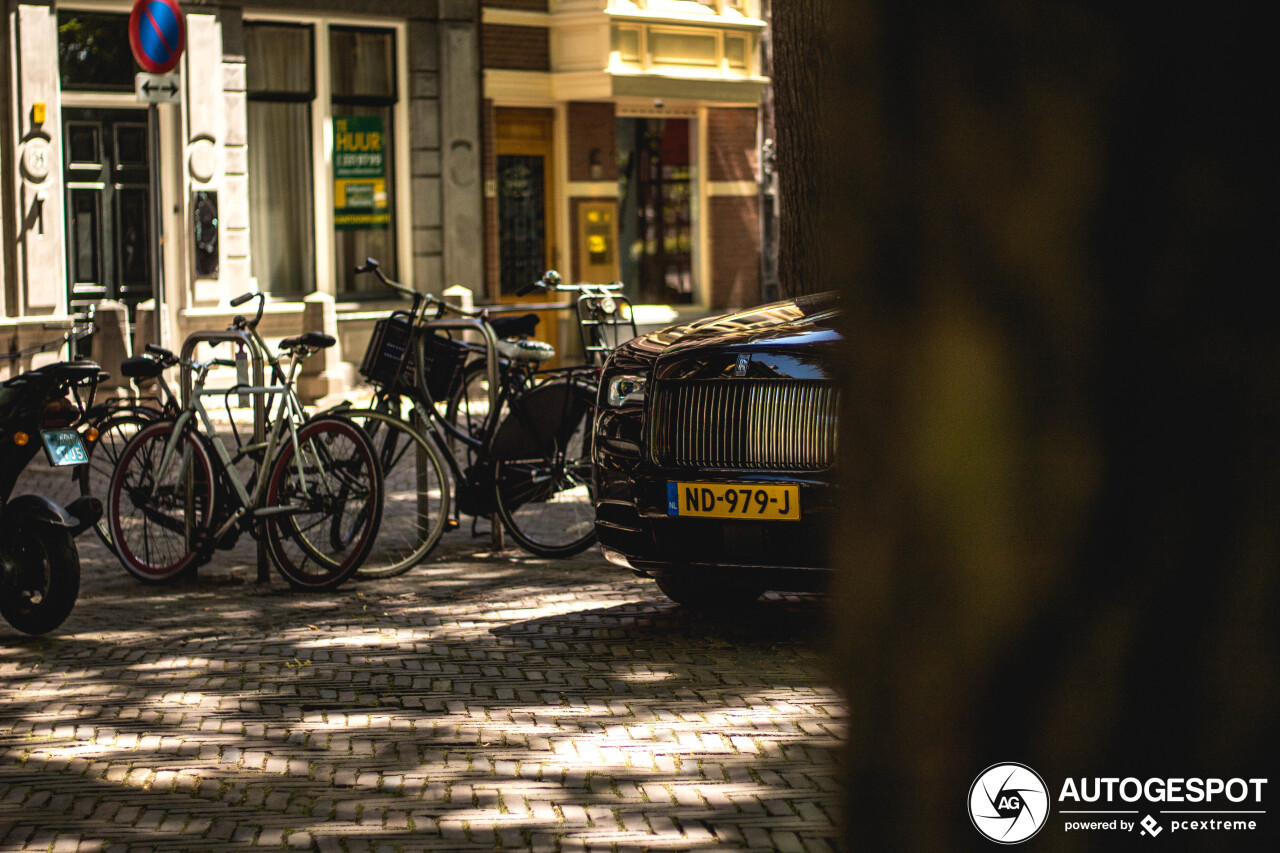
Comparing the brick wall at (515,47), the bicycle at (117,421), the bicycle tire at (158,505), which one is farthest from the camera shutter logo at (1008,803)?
the brick wall at (515,47)

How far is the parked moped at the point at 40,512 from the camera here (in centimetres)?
662

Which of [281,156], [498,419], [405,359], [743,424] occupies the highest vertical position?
[281,156]

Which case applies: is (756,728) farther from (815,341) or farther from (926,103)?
(926,103)

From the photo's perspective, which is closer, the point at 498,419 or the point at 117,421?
the point at 117,421

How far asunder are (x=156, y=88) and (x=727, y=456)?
6.66 m

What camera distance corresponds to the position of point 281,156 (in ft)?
64.4

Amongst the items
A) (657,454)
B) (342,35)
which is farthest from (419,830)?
→ (342,35)

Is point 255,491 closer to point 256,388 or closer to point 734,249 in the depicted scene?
point 256,388

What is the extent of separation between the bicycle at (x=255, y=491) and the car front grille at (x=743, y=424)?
1.70 meters

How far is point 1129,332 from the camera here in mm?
903

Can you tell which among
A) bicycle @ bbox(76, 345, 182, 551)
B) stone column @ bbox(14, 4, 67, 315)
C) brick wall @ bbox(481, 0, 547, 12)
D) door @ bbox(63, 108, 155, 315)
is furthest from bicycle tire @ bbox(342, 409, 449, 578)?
brick wall @ bbox(481, 0, 547, 12)

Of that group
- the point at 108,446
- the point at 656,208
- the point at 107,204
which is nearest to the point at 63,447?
the point at 108,446

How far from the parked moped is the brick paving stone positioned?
0.18 m

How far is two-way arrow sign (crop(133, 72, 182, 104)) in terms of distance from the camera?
1130 cm
